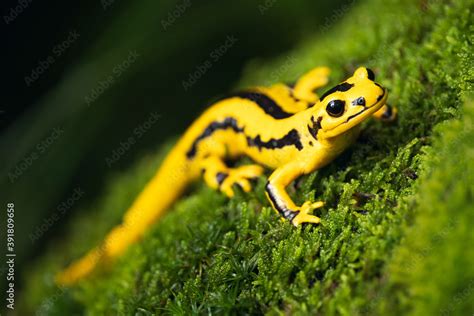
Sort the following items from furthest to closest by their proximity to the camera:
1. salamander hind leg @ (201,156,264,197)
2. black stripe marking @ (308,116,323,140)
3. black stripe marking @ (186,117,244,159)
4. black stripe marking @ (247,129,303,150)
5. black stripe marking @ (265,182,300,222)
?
black stripe marking @ (186,117,244,159)
salamander hind leg @ (201,156,264,197)
black stripe marking @ (247,129,303,150)
black stripe marking @ (308,116,323,140)
black stripe marking @ (265,182,300,222)

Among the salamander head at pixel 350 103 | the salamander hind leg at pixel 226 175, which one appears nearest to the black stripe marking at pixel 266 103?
the salamander hind leg at pixel 226 175

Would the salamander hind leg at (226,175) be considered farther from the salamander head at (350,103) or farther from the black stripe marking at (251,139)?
the salamander head at (350,103)

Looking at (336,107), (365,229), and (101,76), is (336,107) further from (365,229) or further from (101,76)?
(101,76)

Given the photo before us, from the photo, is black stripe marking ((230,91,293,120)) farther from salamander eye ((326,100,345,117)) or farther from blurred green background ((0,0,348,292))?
blurred green background ((0,0,348,292))

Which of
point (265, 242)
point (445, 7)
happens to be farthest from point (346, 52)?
point (265, 242)

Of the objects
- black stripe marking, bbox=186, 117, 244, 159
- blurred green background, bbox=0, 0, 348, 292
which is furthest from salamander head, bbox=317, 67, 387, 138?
blurred green background, bbox=0, 0, 348, 292

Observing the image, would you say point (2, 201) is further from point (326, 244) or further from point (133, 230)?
point (326, 244)

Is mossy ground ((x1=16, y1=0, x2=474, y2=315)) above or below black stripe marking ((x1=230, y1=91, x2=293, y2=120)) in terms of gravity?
below

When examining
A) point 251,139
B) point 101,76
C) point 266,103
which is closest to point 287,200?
point 251,139
